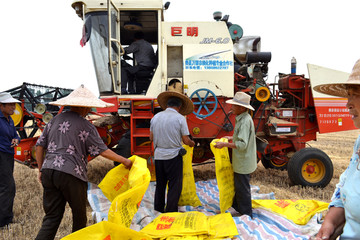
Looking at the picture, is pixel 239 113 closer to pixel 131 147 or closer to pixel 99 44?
pixel 131 147

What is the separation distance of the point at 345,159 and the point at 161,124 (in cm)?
652

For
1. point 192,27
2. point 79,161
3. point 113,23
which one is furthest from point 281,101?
point 79,161

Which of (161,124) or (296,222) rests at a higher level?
(161,124)

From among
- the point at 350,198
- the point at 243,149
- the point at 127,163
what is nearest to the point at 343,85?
the point at 350,198

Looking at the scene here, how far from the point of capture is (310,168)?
495cm

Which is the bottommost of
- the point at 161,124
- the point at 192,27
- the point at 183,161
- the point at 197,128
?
the point at 183,161

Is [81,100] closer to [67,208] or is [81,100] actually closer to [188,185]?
[188,185]

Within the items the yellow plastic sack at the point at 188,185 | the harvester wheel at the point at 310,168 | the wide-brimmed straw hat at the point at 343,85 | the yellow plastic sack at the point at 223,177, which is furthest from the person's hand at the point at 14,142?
the harvester wheel at the point at 310,168

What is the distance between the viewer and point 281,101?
5559mm

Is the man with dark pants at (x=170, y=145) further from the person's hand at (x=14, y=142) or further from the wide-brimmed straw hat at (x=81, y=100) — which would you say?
the person's hand at (x=14, y=142)

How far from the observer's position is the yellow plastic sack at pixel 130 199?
83.0 inches

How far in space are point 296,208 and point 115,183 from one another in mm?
2313

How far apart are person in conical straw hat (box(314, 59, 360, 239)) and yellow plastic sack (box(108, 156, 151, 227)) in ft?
4.63

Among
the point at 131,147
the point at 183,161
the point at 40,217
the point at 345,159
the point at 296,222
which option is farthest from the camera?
the point at 345,159
